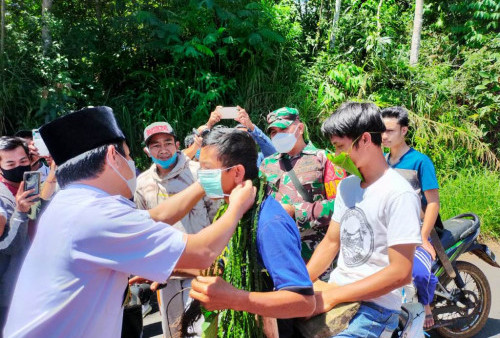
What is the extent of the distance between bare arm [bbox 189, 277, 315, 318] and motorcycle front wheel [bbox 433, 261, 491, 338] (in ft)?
8.35

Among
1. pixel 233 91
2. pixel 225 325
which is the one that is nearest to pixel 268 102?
pixel 233 91

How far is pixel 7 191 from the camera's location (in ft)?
10.7

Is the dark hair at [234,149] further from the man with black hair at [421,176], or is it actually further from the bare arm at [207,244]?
the man with black hair at [421,176]

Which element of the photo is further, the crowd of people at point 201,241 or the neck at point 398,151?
the neck at point 398,151

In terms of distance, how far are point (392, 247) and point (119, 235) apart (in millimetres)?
1143

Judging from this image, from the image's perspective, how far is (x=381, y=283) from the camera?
6.59 feet

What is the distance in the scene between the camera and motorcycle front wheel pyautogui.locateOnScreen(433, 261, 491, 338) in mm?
3873

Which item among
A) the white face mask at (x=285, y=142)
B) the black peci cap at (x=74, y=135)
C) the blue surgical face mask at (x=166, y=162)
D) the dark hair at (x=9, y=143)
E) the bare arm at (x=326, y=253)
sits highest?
the black peci cap at (x=74, y=135)

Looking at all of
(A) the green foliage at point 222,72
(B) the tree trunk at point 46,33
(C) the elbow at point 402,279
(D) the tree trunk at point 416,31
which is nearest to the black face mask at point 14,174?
(C) the elbow at point 402,279

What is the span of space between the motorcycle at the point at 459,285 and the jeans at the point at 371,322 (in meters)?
1.54

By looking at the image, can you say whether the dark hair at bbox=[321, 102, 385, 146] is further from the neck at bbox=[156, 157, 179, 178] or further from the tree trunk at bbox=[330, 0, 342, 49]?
the tree trunk at bbox=[330, 0, 342, 49]

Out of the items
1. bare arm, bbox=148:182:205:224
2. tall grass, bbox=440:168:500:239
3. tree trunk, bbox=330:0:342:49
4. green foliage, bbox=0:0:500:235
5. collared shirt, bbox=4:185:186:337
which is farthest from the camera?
tree trunk, bbox=330:0:342:49

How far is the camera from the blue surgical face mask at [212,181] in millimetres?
2066

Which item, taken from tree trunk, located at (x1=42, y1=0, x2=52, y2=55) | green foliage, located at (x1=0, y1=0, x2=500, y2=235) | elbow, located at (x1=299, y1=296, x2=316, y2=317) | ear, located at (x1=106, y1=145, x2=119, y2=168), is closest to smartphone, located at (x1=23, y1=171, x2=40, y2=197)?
ear, located at (x1=106, y1=145, x2=119, y2=168)
